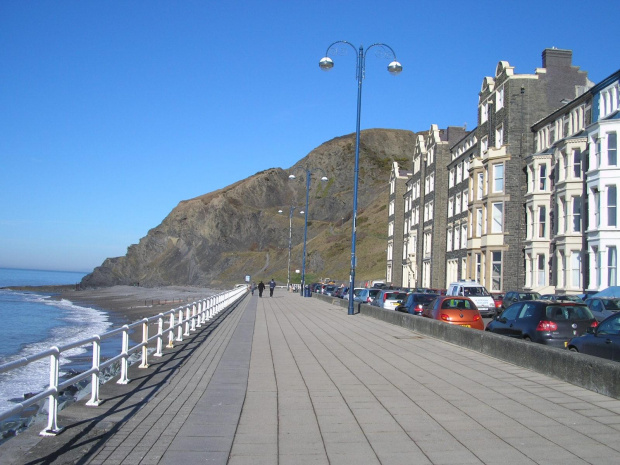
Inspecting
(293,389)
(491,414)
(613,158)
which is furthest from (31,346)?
(613,158)

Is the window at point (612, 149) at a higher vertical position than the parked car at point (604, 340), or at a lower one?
higher

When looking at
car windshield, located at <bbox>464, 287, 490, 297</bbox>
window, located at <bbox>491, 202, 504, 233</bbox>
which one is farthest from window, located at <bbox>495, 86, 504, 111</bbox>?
car windshield, located at <bbox>464, 287, 490, 297</bbox>

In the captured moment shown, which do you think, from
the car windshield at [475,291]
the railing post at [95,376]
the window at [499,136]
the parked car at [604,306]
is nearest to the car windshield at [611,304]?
the parked car at [604,306]

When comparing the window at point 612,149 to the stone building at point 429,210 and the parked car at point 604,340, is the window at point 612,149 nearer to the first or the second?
the parked car at point 604,340

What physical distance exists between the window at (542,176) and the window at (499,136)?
4592mm

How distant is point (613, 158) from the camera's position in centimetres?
3247

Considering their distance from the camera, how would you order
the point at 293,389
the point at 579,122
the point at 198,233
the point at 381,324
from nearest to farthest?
the point at 293,389 → the point at 381,324 → the point at 579,122 → the point at 198,233

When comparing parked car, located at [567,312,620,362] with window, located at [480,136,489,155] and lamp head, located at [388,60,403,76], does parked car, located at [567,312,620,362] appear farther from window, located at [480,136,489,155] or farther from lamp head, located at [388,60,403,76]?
window, located at [480,136,489,155]

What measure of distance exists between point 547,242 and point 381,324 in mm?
20221

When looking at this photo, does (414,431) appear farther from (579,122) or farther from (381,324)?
(579,122)

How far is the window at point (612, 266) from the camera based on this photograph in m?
31.9

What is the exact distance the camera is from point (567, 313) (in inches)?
559

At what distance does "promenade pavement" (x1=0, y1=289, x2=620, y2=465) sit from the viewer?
234 inches

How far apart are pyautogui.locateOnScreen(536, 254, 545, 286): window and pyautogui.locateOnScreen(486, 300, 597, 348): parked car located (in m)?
26.2
